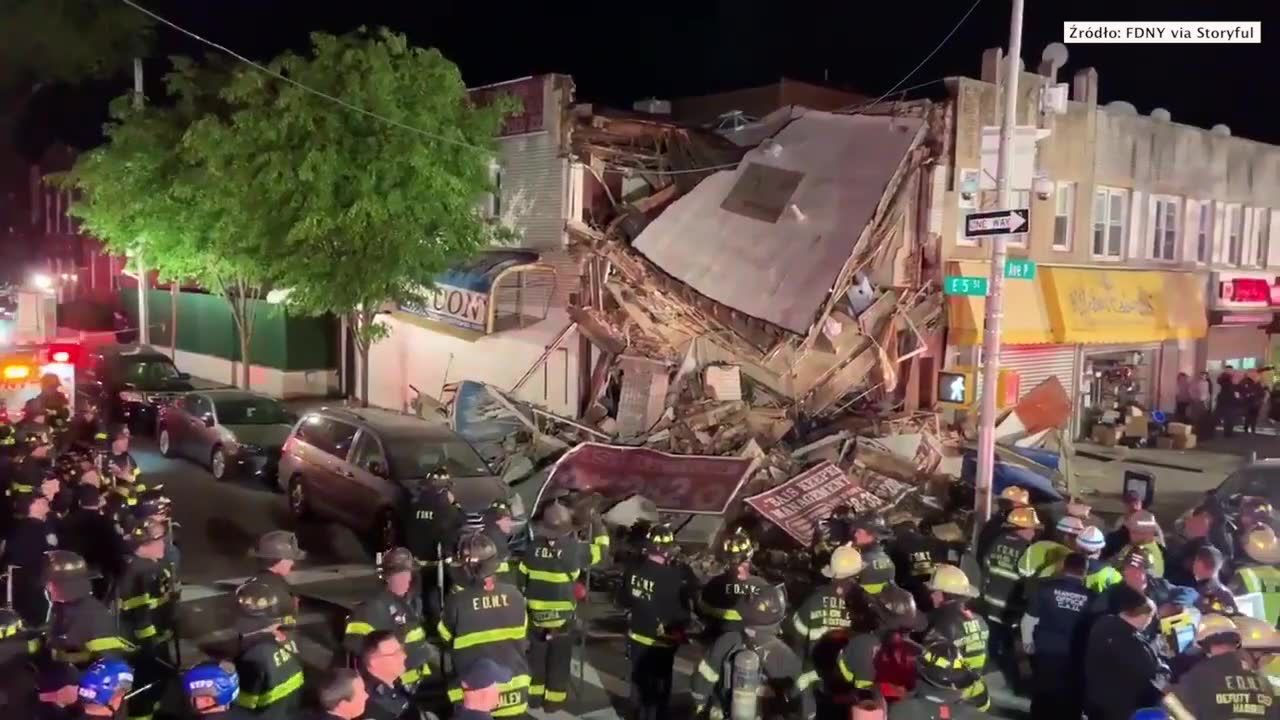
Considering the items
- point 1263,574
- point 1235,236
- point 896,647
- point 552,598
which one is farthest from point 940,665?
point 1235,236

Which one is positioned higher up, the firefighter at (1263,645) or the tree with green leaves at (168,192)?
the tree with green leaves at (168,192)

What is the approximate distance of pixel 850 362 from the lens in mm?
16641

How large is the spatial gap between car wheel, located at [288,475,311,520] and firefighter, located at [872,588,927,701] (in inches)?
361

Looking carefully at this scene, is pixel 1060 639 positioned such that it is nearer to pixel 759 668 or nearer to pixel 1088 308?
pixel 759 668

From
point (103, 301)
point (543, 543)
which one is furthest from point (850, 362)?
point (103, 301)

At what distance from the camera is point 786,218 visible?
55.4 feet

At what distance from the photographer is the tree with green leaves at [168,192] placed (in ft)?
64.3

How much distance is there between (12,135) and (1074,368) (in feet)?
149

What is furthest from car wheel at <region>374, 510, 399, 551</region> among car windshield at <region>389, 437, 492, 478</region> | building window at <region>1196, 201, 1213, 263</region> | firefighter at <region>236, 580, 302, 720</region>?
building window at <region>1196, 201, 1213, 263</region>

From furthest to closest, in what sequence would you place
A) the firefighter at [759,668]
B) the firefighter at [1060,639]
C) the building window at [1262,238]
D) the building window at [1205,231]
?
the building window at [1262,238], the building window at [1205,231], the firefighter at [1060,639], the firefighter at [759,668]

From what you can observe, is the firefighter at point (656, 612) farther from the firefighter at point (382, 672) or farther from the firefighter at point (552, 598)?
the firefighter at point (382, 672)

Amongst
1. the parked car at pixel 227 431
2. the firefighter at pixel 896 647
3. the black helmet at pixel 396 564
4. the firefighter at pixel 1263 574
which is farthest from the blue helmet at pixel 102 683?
the parked car at pixel 227 431

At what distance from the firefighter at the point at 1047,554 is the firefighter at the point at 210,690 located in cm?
604

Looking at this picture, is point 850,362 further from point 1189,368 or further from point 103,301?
point 103,301
